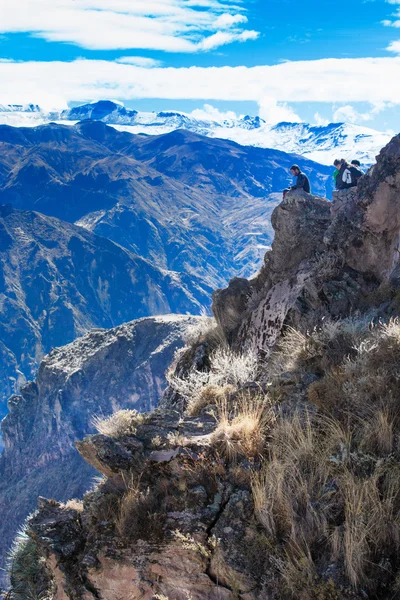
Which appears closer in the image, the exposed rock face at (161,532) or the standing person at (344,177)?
the exposed rock face at (161,532)

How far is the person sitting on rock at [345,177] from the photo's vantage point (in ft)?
48.2

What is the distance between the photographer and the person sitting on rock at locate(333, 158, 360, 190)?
1470 cm

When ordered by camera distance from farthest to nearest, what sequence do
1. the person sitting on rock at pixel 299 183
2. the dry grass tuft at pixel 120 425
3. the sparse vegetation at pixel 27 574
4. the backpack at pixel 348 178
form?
the person sitting on rock at pixel 299 183, the backpack at pixel 348 178, the sparse vegetation at pixel 27 574, the dry grass tuft at pixel 120 425

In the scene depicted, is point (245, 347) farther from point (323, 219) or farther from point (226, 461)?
point (226, 461)

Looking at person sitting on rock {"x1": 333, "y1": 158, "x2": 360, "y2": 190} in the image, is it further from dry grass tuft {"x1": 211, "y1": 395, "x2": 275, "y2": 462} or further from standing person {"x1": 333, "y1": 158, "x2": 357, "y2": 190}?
dry grass tuft {"x1": 211, "y1": 395, "x2": 275, "y2": 462}

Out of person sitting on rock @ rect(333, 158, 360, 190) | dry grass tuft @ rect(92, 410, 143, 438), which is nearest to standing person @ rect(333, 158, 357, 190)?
person sitting on rock @ rect(333, 158, 360, 190)

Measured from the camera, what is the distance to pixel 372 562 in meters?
3.98

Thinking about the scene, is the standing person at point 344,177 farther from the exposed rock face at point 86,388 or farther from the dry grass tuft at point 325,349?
the exposed rock face at point 86,388

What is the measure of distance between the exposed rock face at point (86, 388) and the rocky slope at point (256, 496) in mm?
65787

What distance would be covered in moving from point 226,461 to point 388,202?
8.61 m

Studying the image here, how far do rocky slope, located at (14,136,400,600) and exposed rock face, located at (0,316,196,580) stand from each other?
2590 inches

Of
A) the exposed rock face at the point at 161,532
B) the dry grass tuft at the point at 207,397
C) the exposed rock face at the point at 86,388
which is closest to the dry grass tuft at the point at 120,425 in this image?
the exposed rock face at the point at 161,532

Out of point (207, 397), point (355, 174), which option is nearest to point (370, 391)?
point (207, 397)

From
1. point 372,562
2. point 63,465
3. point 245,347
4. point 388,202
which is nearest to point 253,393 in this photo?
point 372,562
